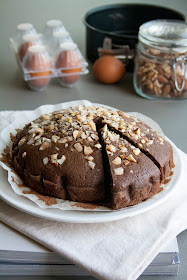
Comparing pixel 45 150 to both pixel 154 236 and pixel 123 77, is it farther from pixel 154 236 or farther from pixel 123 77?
pixel 123 77

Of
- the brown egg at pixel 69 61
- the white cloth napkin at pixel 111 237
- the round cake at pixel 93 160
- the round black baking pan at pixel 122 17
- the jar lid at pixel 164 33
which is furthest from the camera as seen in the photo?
the round black baking pan at pixel 122 17

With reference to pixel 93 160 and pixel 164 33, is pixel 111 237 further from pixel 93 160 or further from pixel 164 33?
pixel 164 33

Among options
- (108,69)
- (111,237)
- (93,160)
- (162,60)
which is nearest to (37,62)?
(108,69)

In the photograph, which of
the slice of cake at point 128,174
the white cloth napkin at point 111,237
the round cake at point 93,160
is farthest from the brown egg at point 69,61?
the white cloth napkin at point 111,237

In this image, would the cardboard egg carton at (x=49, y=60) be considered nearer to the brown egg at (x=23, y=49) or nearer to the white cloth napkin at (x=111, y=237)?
the brown egg at (x=23, y=49)

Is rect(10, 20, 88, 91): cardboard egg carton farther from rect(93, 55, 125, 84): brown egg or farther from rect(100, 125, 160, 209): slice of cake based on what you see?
rect(100, 125, 160, 209): slice of cake

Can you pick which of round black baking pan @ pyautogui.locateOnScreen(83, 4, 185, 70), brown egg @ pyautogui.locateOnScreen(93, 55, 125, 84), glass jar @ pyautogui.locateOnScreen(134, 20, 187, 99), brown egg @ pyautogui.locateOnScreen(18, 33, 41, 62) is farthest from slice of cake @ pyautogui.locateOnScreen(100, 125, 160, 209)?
round black baking pan @ pyautogui.locateOnScreen(83, 4, 185, 70)
